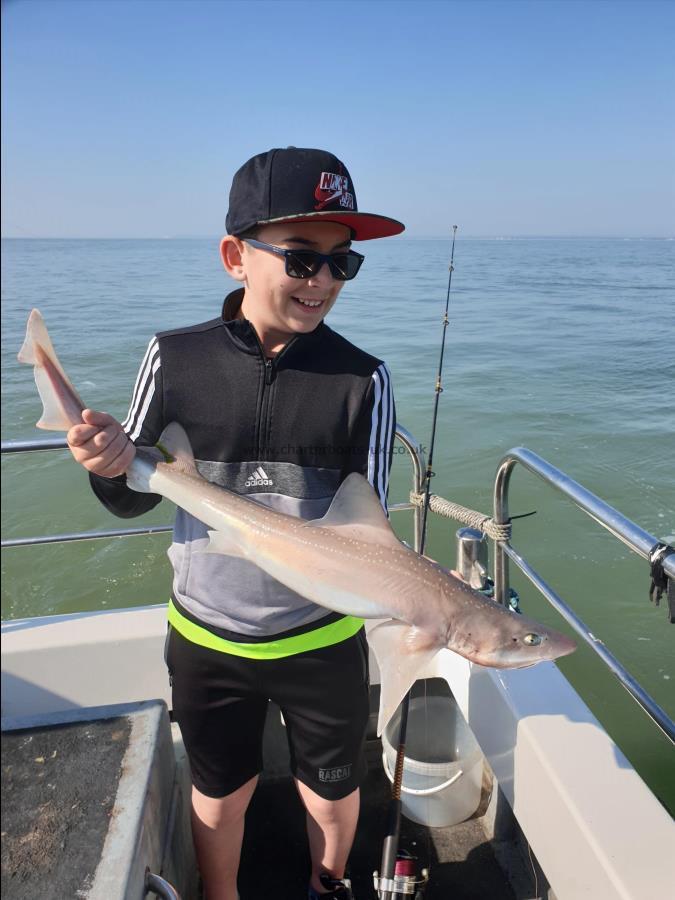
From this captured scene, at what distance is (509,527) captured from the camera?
111 inches

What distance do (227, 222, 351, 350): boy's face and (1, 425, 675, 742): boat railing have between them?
111cm

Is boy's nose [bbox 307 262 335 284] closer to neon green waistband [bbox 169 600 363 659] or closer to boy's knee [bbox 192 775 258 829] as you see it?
neon green waistband [bbox 169 600 363 659]

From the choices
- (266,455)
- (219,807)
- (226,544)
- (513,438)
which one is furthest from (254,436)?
(513,438)

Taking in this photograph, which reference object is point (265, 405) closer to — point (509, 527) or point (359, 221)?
point (359, 221)

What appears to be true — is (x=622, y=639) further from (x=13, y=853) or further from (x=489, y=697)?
(x=13, y=853)

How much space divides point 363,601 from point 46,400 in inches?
38.2

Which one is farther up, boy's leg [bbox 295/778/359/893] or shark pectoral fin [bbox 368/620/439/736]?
shark pectoral fin [bbox 368/620/439/736]

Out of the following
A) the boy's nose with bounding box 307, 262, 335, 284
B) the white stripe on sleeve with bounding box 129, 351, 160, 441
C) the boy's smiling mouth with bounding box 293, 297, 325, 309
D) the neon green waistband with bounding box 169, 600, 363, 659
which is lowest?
the neon green waistband with bounding box 169, 600, 363, 659

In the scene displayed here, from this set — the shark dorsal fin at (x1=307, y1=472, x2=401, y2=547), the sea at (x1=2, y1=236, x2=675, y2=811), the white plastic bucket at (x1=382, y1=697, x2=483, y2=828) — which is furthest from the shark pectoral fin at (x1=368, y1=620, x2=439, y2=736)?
the white plastic bucket at (x1=382, y1=697, x2=483, y2=828)

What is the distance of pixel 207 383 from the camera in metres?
Answer: 2.09

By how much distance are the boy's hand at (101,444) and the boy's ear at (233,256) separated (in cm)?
64

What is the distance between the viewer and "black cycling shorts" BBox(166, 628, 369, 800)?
6.92 feet

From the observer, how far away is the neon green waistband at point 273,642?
2066mm

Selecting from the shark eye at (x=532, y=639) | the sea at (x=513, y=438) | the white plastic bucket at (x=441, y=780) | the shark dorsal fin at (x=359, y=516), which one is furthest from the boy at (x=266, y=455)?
the white plastic bucket at (x=441, y=780)
